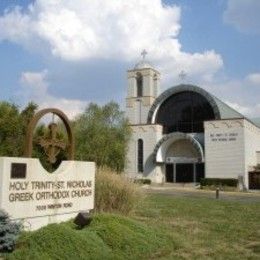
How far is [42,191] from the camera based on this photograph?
11.4m

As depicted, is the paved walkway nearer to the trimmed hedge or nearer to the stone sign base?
the trimmed hedge

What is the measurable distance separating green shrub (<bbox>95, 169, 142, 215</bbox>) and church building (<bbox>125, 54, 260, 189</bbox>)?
38.5m

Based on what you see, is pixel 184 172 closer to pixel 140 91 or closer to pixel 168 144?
pixel 168 144

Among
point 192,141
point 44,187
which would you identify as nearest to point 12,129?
point 44,187

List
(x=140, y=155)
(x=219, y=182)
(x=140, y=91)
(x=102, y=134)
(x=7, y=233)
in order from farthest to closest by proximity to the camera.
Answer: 1. (x=140, y=91)
2. (x=140, y=155)
3. (x=219, y=182)
4. (x=102, y=134)
5. (x=7, y=233)

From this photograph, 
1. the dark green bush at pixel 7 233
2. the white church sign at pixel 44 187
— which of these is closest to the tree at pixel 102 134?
the white church sign at pixel 44 187

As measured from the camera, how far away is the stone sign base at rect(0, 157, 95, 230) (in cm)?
1038

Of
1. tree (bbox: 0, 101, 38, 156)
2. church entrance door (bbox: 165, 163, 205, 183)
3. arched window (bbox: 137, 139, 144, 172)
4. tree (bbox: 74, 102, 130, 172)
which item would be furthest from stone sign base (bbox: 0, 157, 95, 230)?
arched window (bbox: 137, 139, 144, 172)

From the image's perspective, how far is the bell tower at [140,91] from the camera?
65.2 meters

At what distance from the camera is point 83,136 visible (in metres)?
47.7

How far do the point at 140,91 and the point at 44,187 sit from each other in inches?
2195

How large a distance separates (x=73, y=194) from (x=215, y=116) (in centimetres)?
4363

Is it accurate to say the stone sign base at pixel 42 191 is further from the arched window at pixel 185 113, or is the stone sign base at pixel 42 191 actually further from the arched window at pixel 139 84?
the arched window at pixel 139 84

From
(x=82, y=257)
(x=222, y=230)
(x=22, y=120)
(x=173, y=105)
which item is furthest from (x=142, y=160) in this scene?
(x=82, y=257)
